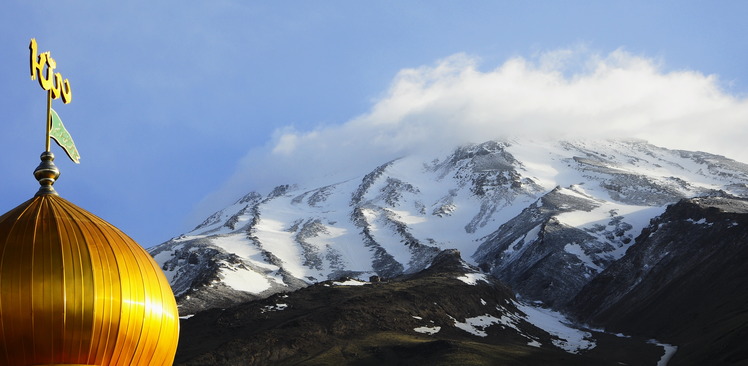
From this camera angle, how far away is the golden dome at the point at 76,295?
2233cm

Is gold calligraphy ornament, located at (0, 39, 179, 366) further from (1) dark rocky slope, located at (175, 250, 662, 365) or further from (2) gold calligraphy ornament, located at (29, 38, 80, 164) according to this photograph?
(1) dark rocky slope, located at (175, 250, 662, 365)

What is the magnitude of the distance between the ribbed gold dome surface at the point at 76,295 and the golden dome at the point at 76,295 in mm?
25

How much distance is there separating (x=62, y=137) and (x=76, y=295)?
756 centimetres

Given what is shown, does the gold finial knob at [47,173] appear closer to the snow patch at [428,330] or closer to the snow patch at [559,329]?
the snow patch at [428,330]

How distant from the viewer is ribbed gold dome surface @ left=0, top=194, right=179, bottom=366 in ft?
73.3

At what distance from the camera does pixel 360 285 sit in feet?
571

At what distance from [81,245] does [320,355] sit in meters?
101

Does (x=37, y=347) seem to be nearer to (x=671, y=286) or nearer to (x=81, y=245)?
(x=81, y=245)

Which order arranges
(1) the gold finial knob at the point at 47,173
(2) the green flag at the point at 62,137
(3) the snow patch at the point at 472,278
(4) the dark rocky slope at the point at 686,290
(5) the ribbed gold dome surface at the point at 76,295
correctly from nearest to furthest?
(5) the ribbed gold dome surface at the point at 76,295
(1) the gold finial knob at the point at 47,173
(2) the green flag at the point at 62,137
(4) the dark rocky slope at the point at 686,290
(3) the snow patch at the point at 472,278

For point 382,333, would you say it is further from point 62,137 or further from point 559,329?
point 62,137

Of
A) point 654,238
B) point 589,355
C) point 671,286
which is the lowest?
point 589,355

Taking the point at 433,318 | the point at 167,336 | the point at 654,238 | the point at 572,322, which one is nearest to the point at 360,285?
the point at 433,318

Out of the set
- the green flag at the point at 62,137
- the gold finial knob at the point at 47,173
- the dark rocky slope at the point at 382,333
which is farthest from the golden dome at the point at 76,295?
the dark rocky slope at the point at 382,333

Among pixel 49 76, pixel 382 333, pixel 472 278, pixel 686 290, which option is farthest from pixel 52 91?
pixel 472 278
